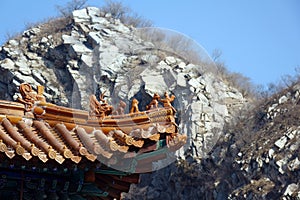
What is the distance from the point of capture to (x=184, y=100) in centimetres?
2238

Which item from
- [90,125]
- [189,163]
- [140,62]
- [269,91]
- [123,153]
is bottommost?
[123,153]

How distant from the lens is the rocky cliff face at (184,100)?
2412 cm

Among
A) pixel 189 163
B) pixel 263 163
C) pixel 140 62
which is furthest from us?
pixel 189 163

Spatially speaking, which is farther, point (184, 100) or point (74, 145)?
point (184, 100)

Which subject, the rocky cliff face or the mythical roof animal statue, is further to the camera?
the rocky cliff face

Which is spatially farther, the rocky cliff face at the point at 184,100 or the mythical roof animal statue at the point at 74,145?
the rocky cliff face at the point at 184,100

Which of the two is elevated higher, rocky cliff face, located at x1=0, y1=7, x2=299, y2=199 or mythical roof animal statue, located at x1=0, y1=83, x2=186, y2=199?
rocky cliff face, located at x1=0, y1=7, x2=299, y2=199

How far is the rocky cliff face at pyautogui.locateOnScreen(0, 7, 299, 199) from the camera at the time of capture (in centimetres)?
2412

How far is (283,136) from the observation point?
25.7 meters

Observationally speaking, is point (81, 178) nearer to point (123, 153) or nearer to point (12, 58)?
point (123, 153)

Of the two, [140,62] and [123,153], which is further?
[140,62]

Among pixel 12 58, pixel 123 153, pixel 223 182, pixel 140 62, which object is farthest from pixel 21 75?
pixel 123 153

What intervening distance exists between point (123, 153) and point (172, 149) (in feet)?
2.47

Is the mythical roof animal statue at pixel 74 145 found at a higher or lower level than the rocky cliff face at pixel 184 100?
lower
